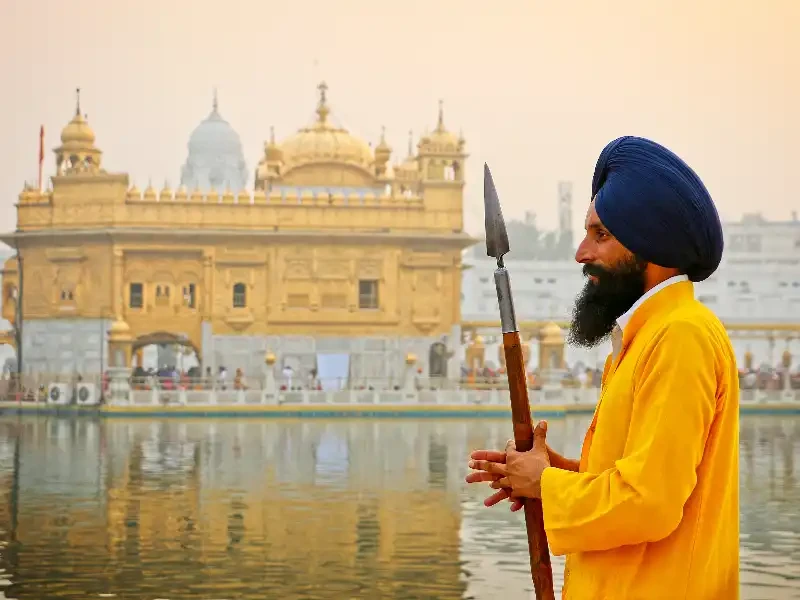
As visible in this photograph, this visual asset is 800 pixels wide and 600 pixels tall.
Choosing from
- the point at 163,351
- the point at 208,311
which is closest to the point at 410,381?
the point at 208,311

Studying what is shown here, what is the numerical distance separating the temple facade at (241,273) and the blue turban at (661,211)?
33.7 m

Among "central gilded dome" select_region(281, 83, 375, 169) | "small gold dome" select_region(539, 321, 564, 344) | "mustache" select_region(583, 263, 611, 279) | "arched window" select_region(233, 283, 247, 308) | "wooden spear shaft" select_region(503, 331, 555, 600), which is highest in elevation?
"central gilded dome" select_region(281, 83, 375, 169)

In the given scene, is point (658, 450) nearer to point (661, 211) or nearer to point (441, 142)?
point (661, 211)

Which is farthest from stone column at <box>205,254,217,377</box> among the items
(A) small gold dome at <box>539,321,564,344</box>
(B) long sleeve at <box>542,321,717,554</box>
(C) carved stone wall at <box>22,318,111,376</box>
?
(B) long sleeve at <box>542,321,717,554</box>

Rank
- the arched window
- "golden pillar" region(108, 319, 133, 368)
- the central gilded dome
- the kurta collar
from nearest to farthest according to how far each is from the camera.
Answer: the kurta collar, "golden pillar" region(108, 319, 133, 368), the arched window, the central gilded dome

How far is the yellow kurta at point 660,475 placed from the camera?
2613 mm

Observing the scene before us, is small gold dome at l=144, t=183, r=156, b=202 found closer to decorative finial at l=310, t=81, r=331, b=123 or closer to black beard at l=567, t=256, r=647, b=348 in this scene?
decorative finial at l=310, t=81, r=331, b=123

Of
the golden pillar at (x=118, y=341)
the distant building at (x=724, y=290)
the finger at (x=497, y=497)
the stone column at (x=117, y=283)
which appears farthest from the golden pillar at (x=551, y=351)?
the finger at (x=497, y=497)

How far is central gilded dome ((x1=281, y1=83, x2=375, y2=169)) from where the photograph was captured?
128 ft

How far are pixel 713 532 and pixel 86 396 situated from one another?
95.7 ft

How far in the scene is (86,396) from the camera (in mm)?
31172

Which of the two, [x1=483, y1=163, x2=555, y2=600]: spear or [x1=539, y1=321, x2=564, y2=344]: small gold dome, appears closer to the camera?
[x1=483, y1=163, x2=555, y2=600]: spear

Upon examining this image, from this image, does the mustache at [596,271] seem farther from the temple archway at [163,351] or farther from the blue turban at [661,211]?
the temple archway at [163,351]

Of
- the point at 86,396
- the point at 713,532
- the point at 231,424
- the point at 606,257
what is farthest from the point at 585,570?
the point at 86,396
